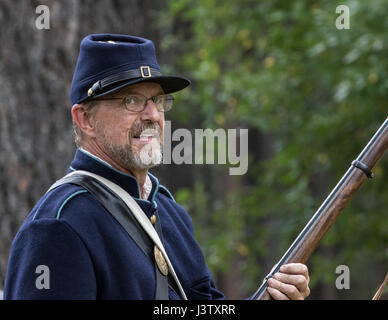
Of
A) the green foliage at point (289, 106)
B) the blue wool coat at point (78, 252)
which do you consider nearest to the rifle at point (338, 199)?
the blue wool coat at point (78, 252)

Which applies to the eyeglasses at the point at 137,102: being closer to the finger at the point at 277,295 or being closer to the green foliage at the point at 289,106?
the finger at the point at 277,295

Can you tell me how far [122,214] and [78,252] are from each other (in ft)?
0.93

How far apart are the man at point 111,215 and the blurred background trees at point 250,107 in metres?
1.92

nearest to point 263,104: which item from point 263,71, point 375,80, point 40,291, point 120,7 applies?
point 263,71

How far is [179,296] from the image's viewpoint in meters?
3.00

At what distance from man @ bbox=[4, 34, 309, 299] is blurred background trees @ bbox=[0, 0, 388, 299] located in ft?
6.30

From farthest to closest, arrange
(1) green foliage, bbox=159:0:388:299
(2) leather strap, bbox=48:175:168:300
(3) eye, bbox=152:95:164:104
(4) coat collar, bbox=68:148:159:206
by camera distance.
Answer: (1) green foliage, bbox=159:0:388:299 < (3) eye, bbox=152:95:164:104 < (4) coat collar, bbox=68:148:159:206 < (2) leather strap, bbox=48:175:168:300

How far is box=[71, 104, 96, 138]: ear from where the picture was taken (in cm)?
304

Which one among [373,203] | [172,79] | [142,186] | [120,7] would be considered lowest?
[373,203]
